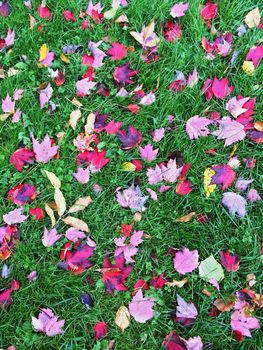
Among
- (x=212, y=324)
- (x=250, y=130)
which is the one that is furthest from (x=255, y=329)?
(x=250, y=130)

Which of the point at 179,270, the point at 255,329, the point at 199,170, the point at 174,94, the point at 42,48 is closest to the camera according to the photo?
the point at 255,329

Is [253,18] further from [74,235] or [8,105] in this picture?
[74,235]

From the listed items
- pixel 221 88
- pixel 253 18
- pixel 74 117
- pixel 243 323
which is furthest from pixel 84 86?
pixel 243 323

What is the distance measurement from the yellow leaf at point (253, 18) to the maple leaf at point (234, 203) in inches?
50.2

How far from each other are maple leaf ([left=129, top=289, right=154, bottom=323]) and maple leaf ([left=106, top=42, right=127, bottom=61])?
5.01 feet

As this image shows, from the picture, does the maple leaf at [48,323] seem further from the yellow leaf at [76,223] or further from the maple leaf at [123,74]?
the maple leaf at [123,74]

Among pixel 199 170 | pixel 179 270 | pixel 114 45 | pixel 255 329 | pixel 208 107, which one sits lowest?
pixel 255 329

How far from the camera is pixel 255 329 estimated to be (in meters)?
2.02

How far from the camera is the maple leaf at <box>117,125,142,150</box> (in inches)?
98.9

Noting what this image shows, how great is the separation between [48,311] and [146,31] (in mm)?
1882

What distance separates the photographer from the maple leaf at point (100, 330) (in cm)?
203

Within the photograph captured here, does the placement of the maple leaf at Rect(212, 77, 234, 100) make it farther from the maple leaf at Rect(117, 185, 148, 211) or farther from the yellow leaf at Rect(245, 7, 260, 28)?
the maple leaf at Rect(117, 185, 148, 211)

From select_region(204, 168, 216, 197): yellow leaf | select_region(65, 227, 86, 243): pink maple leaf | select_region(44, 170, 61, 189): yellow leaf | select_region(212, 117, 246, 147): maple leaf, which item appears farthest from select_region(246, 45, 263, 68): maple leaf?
select_region(65, 227, 86, 243): pink maple leaf

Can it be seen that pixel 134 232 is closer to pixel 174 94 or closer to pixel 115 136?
pixel 115 136
